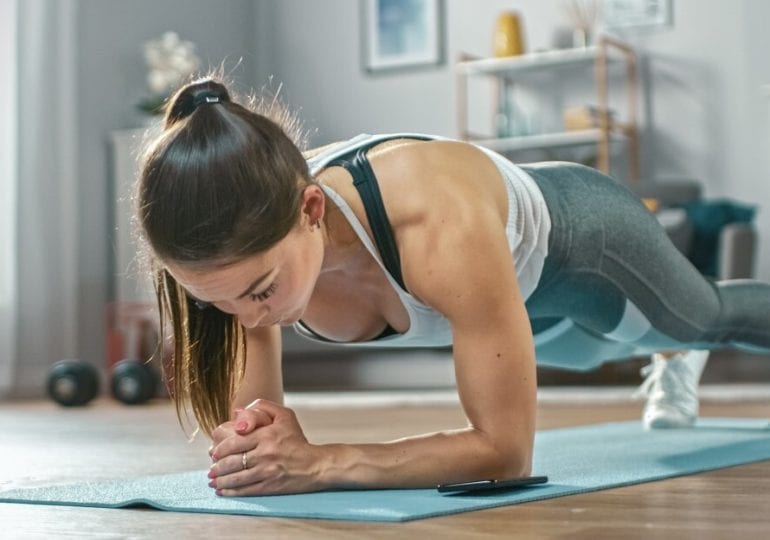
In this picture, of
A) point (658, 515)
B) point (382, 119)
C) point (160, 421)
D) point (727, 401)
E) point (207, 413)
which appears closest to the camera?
point (658, 515)

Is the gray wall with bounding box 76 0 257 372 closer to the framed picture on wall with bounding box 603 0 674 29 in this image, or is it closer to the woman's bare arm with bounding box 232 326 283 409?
the framed picture on wall with bounding box 603 0 674 29

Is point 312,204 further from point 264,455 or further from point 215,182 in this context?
point 264,455

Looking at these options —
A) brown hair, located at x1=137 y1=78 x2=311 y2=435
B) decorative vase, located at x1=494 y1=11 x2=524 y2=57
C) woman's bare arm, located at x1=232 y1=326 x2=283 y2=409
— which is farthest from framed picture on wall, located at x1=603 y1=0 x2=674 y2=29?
brown hair, located at x1=137 y1=78 x2=311 y2=435

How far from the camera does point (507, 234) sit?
1549 mm

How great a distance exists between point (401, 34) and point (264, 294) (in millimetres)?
4794

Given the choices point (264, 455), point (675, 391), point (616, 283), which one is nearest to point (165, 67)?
point (675, 391)

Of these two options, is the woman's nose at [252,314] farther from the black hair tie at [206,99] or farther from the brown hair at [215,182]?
the black hair tie at [206,99]

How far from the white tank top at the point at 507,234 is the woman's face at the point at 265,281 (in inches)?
4.8

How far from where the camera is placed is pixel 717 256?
14.3ft

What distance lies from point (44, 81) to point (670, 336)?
3.92 meters

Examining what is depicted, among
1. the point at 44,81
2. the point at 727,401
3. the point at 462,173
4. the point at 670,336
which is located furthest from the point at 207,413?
the point at 44,81

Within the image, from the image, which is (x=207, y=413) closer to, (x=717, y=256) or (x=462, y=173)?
(x=462, y=173)

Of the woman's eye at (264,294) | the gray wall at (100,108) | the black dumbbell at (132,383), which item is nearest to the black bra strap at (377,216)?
the woman's eye at (264,294)

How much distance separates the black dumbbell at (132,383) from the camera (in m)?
4.29
